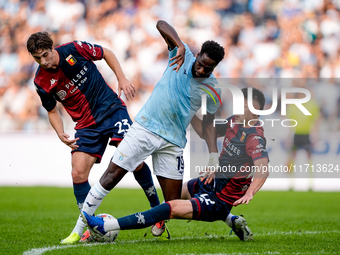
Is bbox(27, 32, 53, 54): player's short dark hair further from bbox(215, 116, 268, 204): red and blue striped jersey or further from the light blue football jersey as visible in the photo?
bbox(215, 116, 268, 204): red and blue striped jersey

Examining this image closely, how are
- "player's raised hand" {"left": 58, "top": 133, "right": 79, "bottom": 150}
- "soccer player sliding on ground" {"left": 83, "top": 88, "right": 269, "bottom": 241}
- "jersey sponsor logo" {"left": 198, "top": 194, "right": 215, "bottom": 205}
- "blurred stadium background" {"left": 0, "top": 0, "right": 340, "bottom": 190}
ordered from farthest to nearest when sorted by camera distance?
"blurred stadium background" {"left": 0, "top": 0, "right": 340, "bottom": 190}, "player's raised hand" {"left": 58, "top": 133, "right": 79, "bottom": 150}, "jersey sponsor logo" {"left": 198, "top": 194, "right": 215, "bottom": 205}, "soccer player sliding on ground" {"left": 83, "top": 88, "right": 269, "bottom": 241}

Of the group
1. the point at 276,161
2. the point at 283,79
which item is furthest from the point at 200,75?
the point at 283,79

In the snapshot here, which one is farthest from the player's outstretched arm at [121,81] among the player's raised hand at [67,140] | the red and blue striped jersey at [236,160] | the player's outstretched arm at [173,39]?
the red and blue striped jersey at [236,160]

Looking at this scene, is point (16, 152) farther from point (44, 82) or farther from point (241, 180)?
point (241, 180)

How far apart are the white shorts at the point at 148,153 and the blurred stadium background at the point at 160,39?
7.67m

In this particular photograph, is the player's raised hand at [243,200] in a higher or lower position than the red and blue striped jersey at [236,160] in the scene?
lower

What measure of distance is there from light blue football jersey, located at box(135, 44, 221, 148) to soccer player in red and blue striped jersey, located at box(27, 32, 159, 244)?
431 mm

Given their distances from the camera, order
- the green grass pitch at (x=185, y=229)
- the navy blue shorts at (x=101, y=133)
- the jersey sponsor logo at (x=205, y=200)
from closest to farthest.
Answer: the green grass pitch at (x=185, y=229)
the jersey sponsor logo at (x=205, y=200)
the navy blue shorts at (x=101, y=133)

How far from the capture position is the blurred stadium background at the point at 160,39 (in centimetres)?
1270

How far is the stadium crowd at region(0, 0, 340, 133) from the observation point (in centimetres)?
1373

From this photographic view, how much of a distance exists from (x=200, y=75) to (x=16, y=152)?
851 cm

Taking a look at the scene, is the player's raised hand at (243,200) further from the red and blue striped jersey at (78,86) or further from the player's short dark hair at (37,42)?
the player's short dark hair at (37,42)

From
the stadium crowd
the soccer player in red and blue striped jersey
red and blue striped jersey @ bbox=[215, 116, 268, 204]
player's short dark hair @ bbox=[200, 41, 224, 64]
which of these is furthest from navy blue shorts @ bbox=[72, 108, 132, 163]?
the stadium crowd

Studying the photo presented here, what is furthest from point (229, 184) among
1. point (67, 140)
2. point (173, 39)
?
point (67, 140)
